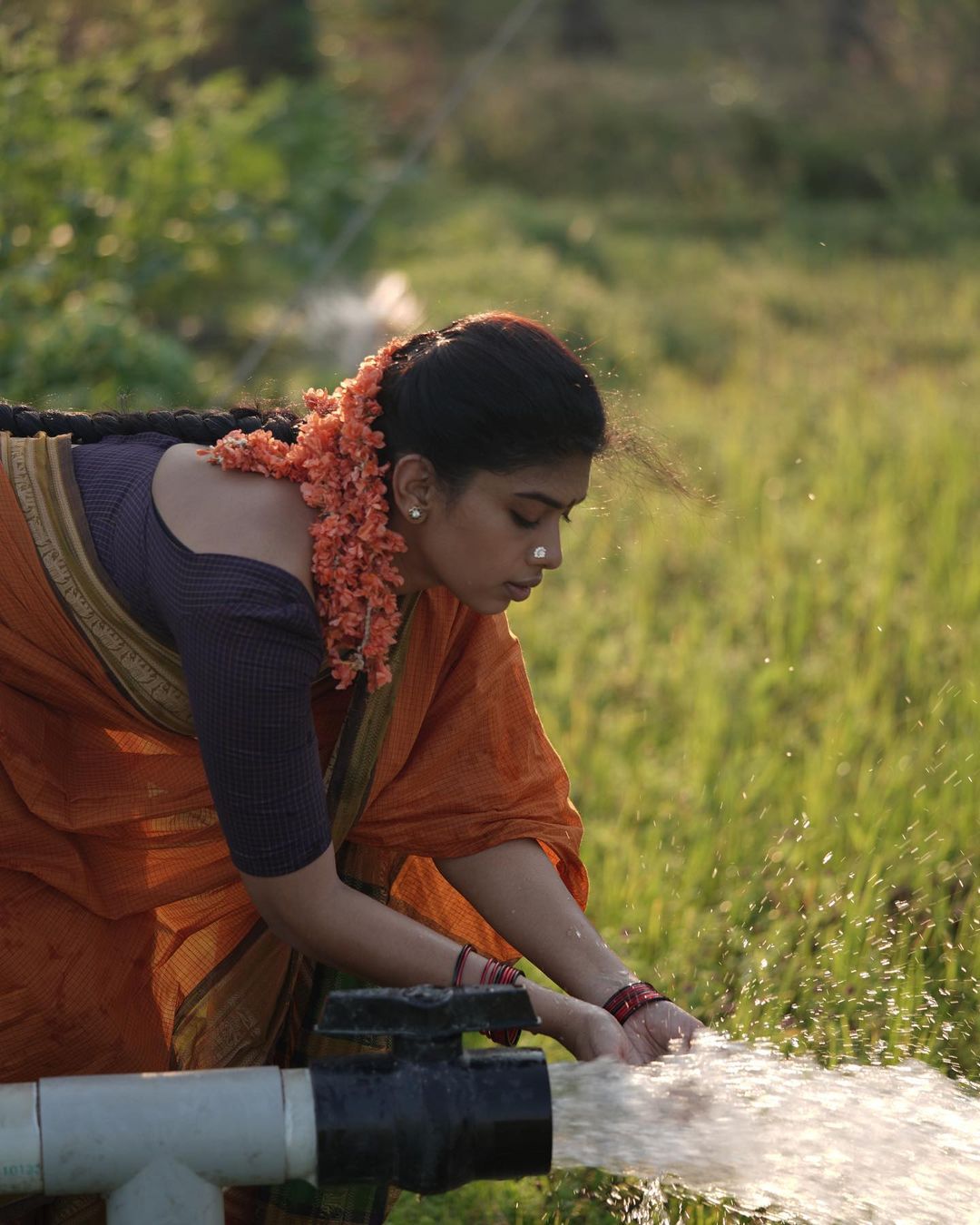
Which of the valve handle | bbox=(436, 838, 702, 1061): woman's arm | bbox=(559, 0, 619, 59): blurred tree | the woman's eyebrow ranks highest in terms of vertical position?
the woman's eyebrow

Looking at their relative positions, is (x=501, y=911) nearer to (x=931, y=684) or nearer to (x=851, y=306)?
(x=931, y=684)

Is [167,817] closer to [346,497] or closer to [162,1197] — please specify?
[346,497]

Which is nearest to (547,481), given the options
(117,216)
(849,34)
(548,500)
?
(548,500)

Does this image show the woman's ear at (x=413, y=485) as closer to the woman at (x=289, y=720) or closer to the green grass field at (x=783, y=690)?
the woman at (x=289, y=720)

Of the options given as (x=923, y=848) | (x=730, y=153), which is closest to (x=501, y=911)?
(x=923, y=848)

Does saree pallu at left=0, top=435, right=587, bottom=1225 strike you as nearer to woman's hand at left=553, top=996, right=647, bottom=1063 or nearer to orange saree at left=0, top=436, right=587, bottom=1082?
orange saree at left=0, top=436, right=587, bottom=1082

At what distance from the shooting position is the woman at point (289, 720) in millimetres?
1820

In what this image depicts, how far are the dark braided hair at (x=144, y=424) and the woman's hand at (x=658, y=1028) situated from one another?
0.85 m

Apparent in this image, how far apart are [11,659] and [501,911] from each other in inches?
28.5

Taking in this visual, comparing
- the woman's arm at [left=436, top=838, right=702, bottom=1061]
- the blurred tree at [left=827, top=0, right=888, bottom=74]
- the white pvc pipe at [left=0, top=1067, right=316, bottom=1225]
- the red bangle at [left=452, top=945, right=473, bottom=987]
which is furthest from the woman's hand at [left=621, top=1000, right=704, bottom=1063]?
the blurred tree at [left=827, top=0, right=888, bottom=74]

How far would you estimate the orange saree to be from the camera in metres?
1.95

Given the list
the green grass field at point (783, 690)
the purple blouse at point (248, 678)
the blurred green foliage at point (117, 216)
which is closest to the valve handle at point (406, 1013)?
the purple blouse at point (248, 678)

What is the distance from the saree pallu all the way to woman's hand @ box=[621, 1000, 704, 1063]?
274 millimetres

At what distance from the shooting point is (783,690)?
388 cm
